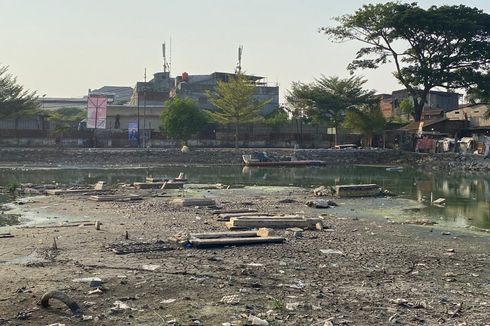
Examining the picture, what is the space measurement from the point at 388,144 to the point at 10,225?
57462 mm

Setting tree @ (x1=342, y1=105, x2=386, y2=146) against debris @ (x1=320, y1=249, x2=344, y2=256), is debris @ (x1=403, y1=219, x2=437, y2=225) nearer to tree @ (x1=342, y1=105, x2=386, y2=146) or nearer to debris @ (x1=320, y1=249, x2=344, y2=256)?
debris @ (x1=320, y1=249, x2=344, y2=256)

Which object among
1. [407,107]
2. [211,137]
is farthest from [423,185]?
[407,107]

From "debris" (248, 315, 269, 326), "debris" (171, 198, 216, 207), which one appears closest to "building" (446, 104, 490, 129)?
"debris" (171, 198, 216, 207)

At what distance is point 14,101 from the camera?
6544 cm

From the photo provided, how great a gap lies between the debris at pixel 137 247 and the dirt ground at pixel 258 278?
0.24 metres

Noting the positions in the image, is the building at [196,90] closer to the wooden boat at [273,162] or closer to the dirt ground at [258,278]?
the wooden boat at [273,162]

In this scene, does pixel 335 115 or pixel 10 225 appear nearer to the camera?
pixel 10 225

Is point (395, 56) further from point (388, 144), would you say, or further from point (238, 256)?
point (238, 256)

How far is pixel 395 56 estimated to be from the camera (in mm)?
65000

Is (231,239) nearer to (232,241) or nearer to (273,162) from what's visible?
(232,241)

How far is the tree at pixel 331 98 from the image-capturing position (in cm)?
6881

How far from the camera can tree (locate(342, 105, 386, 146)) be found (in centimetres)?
6712

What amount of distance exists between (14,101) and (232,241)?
57888 mm

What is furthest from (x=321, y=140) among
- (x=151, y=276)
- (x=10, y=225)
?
(x=151, y=276)
